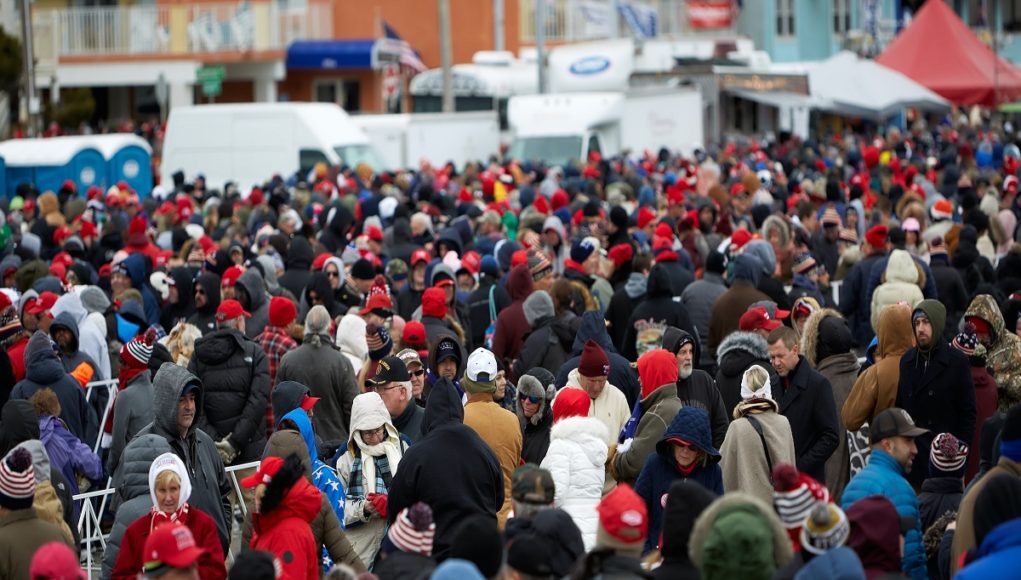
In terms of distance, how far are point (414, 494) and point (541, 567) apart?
1.70 m

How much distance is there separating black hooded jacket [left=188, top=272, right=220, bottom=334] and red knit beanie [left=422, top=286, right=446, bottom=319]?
1.72 m

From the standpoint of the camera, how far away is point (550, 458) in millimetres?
7699

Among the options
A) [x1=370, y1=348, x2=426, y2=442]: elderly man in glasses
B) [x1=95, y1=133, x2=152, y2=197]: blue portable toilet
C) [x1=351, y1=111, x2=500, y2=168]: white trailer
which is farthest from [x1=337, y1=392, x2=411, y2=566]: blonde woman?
[x1=351, y1=111, x2=500, y2=168]: white trailer

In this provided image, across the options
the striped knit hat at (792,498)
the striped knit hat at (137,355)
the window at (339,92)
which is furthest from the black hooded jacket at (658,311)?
the window at (339,92)

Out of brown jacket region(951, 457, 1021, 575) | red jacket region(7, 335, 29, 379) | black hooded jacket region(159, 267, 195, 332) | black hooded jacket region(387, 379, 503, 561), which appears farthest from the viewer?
black hooded jacket region(159, 267, 195, 332)

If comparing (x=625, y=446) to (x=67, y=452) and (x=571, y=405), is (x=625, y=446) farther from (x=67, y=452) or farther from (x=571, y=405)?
(x=67, y=452)

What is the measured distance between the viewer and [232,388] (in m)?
9.92

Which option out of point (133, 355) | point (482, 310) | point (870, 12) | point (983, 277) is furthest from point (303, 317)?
point (870, 12)

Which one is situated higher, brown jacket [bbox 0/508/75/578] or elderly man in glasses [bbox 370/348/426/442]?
elderly man in glasses [bbox 370/348/426/442]

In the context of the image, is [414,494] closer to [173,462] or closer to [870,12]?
[173,462]

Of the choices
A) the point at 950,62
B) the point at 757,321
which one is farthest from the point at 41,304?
the point at 950,62

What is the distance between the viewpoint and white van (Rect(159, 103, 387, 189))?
2734 cm

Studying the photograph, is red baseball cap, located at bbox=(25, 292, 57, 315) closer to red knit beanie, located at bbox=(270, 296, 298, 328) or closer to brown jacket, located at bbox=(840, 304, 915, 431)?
red knit beanie, located at bbox=(270, 296, 298, 328)

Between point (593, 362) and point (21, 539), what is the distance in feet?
10.5
